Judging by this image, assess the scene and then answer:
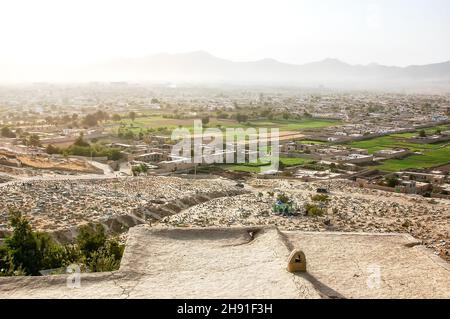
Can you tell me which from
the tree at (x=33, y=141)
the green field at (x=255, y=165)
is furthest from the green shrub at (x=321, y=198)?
the tree at (x=33, y=141)

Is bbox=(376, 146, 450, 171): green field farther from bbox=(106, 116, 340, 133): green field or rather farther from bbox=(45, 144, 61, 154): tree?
bbox=(45, 144, 61, 154): tree

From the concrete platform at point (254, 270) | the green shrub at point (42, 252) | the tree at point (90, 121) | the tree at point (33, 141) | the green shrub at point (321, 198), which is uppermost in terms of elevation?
the concrete platform at point (254, 270)

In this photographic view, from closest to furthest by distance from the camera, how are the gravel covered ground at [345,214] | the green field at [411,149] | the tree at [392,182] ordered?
the gravel covered ground at [345,214]
the tree at [392,182]
the green field at [411,149]

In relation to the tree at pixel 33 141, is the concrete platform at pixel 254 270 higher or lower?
higher

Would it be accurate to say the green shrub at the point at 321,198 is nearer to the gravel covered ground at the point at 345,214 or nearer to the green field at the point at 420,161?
the gravel covered ground at the point at 345,214

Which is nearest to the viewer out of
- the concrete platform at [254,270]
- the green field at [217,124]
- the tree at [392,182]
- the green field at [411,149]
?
the concrete platform at [254,270]

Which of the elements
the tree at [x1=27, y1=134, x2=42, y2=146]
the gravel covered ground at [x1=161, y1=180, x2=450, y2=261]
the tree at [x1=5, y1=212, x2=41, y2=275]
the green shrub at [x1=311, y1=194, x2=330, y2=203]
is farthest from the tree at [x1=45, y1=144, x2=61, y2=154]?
the tree at [x1=5, y1=212, x2=41, y2=275]

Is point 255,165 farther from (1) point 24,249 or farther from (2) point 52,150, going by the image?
(1) point 24,249
